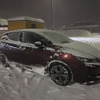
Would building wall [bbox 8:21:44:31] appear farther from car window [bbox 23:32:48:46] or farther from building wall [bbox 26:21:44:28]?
car window [bbox 23:32:48:46]

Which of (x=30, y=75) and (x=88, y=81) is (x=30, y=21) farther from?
(x=88, y=81)

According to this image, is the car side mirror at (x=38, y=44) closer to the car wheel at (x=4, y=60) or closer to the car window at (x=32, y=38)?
the car window at (x=32, y=38)

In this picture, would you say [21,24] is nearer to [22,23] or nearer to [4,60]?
[22,23]

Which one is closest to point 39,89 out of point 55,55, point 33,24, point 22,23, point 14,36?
point 55,55

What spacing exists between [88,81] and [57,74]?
0.91m

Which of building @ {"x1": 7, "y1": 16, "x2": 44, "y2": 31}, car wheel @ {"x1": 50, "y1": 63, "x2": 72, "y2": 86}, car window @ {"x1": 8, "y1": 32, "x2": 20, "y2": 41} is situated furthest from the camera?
building @ {"x1": 7, "y1": 16, "x2": 44, "y2": 31}

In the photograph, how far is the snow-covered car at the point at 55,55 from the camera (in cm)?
421

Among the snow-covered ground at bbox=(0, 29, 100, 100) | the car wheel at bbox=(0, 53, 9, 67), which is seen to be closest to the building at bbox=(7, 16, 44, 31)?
the car wheel at bbox=(0, 53, 9, 67)

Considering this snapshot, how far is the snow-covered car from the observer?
13.8 feet

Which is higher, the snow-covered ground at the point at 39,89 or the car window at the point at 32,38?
the car window at the point at 32,38

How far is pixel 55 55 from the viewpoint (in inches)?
180

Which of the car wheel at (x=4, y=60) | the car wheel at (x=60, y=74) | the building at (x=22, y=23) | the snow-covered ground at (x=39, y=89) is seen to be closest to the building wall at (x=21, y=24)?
the building at (x=22, y=23)

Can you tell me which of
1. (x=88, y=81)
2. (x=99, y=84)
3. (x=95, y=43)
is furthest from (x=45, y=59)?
(x=95, y=43)

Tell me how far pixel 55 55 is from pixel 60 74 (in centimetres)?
58
